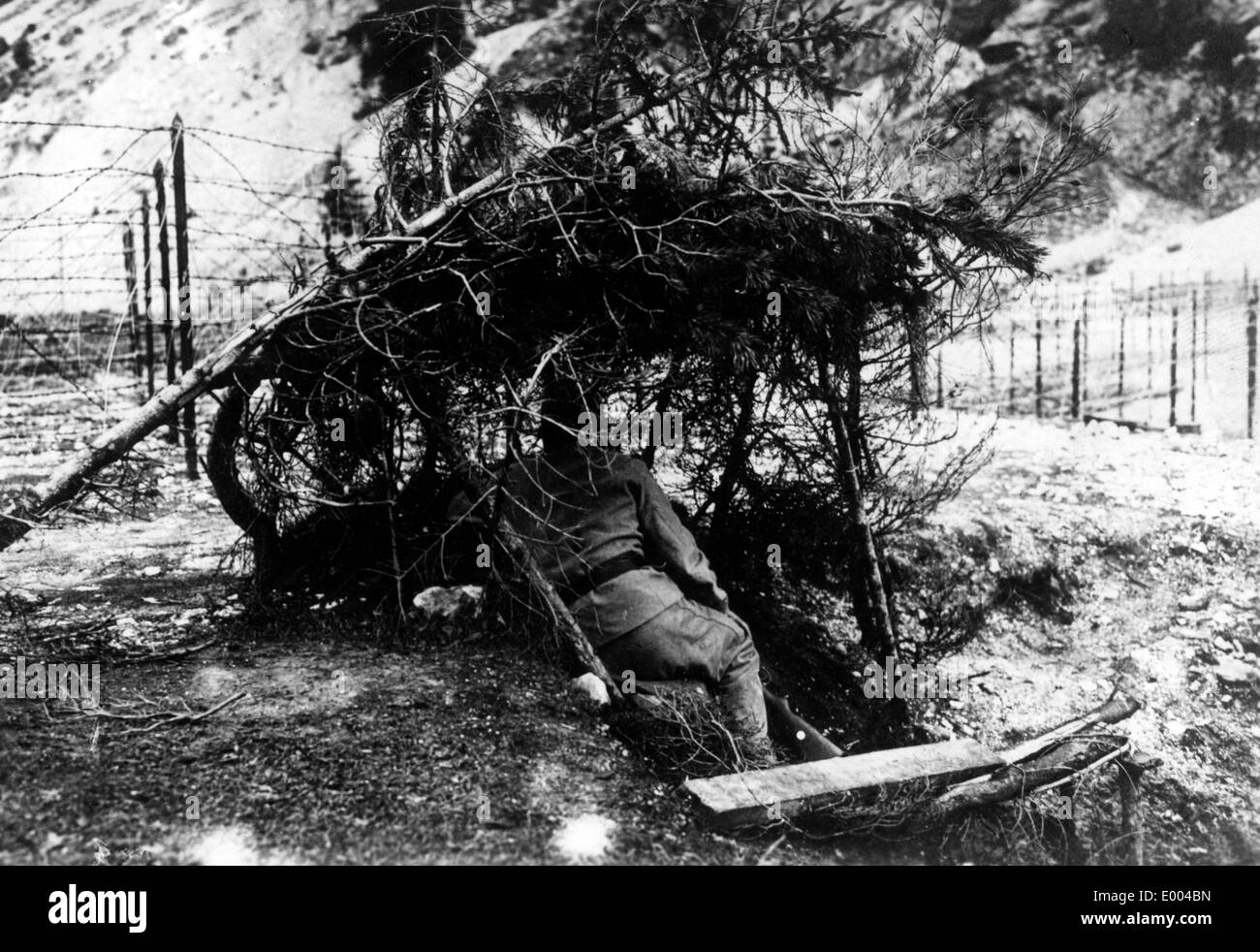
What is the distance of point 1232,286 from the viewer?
9133 mm

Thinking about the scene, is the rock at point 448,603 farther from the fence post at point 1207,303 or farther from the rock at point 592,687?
the fence post at point 1207,303

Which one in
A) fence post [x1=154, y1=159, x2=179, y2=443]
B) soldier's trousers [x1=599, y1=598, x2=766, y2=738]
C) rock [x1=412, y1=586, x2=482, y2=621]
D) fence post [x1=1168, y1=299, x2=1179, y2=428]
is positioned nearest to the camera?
soldier's trousers [x1=599, y1=598, x2=766, y2=738]

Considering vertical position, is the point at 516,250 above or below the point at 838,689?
above

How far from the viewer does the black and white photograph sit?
3381mm

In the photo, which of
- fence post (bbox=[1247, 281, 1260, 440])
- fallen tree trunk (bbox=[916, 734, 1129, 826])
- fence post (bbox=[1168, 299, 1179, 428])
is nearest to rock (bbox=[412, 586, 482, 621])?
fallen tree trunk (bbox=[916, 734, 1129, 826])

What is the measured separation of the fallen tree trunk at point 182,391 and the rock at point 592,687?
2.06m

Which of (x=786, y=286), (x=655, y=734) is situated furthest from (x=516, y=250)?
(x=655, y=734)

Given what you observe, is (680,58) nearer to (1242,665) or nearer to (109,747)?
(109,747)

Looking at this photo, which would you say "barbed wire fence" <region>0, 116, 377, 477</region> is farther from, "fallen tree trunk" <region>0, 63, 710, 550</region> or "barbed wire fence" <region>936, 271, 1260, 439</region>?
"barbed wire fence" <region>936, 271, 1260, 439</region>

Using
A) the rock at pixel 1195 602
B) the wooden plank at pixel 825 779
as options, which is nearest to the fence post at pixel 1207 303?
the rock at pixel 1195 602

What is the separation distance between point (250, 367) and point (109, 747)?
1.81 metres

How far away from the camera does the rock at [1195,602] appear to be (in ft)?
21.5

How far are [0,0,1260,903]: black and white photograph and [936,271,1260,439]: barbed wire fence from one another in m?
2.10
